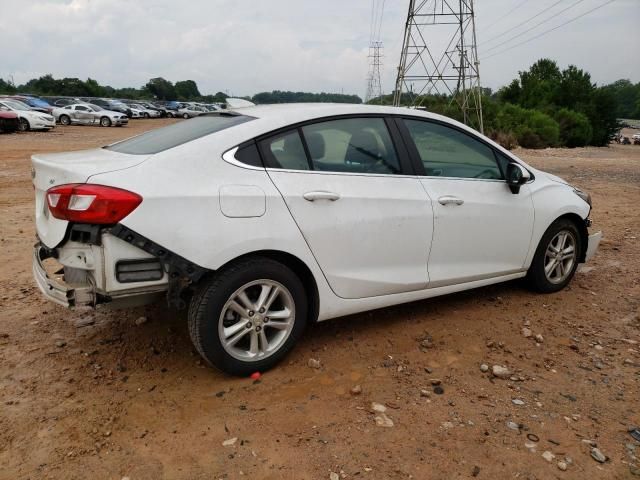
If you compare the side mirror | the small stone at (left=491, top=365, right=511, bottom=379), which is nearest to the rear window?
the side mirror

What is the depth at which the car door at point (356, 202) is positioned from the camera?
10.2ft

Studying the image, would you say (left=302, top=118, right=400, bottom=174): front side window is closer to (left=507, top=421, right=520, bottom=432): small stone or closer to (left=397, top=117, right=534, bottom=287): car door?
(left=397, top=117, right=534, bottom=287): car door

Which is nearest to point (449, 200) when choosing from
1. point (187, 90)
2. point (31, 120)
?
point (31, 120)

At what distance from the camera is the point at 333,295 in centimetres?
330

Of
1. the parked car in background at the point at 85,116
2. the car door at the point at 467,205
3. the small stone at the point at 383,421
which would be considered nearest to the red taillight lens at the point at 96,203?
the small stone at the point at 383,421

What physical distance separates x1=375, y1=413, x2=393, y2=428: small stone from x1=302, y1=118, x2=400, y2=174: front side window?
150cm

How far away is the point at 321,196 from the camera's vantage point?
313 cm

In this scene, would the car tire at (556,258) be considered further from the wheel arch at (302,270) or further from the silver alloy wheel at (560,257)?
the wheel arch at (302,270)

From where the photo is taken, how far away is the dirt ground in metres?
2.44

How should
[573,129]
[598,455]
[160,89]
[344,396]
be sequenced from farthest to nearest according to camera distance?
[160,89] < [573,129] < [344,396] < [598,455]

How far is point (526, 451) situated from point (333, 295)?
1.39 m

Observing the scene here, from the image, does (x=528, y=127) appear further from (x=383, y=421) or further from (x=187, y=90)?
(x=187, y=90)

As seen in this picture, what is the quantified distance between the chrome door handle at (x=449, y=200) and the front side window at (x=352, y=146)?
0.38 meters

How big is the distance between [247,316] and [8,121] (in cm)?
2296
